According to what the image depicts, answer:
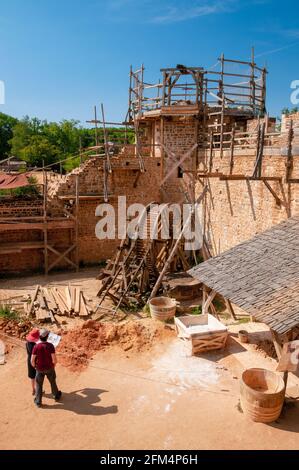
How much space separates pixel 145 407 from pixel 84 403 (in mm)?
1226

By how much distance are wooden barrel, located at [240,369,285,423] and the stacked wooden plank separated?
6122 mm

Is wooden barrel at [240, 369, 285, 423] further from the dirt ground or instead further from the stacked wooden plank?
the stacked wooden plank

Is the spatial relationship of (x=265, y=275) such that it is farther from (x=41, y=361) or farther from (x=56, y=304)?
(x=56, y=304)

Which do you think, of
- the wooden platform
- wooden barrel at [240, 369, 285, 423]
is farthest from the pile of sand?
the wooden platform

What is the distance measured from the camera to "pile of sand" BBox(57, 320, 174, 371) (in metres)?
9.30

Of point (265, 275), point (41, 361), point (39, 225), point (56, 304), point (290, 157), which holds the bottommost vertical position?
point (56, 304)

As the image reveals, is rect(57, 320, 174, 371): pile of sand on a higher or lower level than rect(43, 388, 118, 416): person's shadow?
higher

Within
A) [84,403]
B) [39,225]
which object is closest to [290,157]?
[84,403]

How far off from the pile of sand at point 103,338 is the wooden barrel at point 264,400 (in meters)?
3.24

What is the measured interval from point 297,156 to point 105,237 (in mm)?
9585

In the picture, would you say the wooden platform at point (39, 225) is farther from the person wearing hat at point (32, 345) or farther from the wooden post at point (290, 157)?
the wooden post at point (290, 157)

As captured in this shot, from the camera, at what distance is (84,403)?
7.47 metres

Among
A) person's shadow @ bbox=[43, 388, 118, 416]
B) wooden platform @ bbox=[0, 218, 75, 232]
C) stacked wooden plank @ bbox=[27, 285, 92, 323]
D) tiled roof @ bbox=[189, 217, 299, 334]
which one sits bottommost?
person's shadow @ bbox=[43, 388, 118, 416]

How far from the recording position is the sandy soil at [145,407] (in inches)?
250
